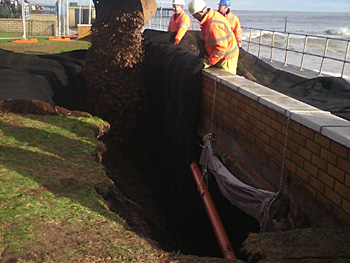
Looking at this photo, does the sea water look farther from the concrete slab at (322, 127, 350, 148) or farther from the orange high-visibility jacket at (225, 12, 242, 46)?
the concrete slab at (322, 127, 350, 148)

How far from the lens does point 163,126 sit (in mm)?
7641

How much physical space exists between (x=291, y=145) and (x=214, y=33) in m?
2.80

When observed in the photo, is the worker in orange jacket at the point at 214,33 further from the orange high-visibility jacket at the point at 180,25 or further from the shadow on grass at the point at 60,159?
the orange high-visibility jacket at the point at 180,25

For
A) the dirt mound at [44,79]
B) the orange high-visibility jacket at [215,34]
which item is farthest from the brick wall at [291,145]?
the dirt mound at [44,79]

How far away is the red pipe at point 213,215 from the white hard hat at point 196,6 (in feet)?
7.02

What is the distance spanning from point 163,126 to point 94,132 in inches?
58.4

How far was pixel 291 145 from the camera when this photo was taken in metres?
3.78

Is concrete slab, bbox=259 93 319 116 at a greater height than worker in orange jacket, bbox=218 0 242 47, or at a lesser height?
lesser

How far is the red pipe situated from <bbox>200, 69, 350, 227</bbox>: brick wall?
0.55 metres

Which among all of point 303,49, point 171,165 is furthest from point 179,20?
point 303,49

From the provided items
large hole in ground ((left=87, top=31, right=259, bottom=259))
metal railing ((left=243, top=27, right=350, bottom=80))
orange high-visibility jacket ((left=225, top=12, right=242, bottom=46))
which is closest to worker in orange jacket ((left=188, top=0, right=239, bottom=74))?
large hole in ground ((left=87, top=31, right=259, bottom=259))

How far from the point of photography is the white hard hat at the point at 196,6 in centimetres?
629

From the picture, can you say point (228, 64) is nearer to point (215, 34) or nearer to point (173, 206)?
point (215, 34)

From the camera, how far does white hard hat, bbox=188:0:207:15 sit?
20.6 feet
